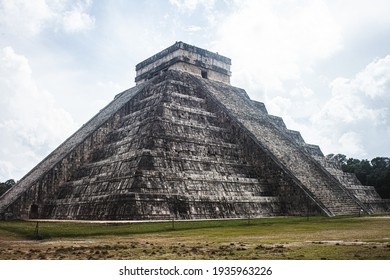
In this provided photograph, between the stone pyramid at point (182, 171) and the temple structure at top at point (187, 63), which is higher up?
the temple structure at top at point (187, 63)

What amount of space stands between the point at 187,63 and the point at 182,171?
13.0 metres

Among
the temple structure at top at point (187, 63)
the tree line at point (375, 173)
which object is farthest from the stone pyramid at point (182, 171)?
the tree line at point (375, 173)

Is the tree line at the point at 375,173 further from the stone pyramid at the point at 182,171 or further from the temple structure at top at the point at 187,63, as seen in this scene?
the temple structure at top at the point at 187,63

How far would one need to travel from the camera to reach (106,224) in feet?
52.5

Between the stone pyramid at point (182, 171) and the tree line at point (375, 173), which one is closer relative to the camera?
the stone pyramid at point (182, 171)

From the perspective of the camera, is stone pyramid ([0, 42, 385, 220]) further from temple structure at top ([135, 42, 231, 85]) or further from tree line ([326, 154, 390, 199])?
tree line ([326, 154, 390, 199])

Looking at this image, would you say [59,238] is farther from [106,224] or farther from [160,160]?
[160,160]

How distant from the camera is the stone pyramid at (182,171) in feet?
63.8

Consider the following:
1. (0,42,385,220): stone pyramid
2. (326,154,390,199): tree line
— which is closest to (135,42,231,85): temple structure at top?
(0,42,385,220): stone pyramid

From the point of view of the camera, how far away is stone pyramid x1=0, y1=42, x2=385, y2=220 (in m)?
19.5

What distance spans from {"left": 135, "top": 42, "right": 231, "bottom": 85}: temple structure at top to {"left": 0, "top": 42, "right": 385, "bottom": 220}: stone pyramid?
163 cm

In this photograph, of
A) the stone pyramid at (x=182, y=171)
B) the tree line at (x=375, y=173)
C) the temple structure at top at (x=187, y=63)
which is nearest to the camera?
the stone pyramid at (x=182, y=171)

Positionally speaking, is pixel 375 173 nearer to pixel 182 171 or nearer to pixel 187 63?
pixel 187 63

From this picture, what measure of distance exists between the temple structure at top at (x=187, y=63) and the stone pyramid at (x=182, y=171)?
5.35 feet
